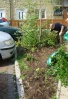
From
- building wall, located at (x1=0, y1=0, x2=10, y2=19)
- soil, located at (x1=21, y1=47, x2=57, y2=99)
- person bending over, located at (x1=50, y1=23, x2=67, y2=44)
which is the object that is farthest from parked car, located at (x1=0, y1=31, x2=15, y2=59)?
building wall, located at (x1=0, y1=0, x2=10, y2=19)

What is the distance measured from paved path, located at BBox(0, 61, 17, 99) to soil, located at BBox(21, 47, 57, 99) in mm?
323

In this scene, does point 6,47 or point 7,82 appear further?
point 6,47

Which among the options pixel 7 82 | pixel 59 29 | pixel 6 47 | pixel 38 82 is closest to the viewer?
pixel 38 82

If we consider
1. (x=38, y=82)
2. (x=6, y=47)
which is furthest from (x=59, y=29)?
(x=38, y=82)

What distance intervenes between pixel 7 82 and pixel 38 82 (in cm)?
117

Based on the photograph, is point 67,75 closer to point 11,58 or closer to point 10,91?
point 10,91

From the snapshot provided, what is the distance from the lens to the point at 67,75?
18.2 ft

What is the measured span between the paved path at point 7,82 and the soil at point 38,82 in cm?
32

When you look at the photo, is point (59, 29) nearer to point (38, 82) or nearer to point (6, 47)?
point (6, 47)

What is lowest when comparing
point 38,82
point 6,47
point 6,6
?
point 6,6

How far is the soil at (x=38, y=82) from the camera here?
20.2ft

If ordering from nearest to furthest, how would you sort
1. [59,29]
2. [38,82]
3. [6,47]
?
1. [38,82]
2. [6,47]
3. [59,29]

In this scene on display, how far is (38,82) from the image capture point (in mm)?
6797

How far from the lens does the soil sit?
6.17m
